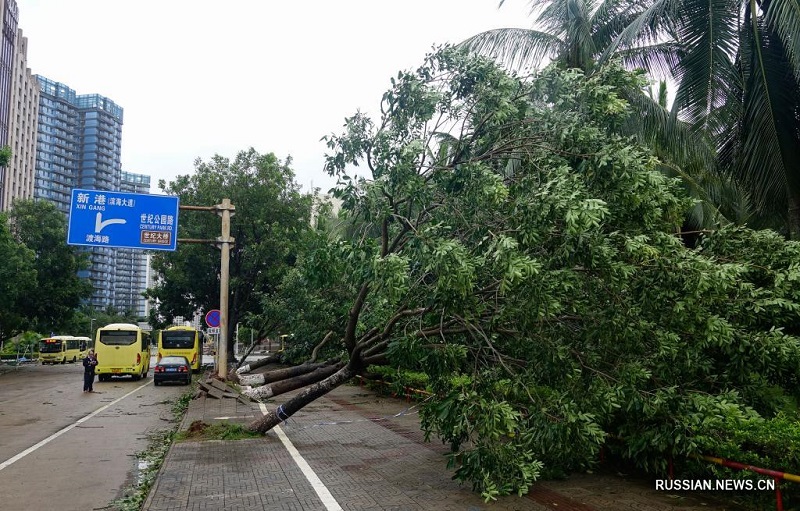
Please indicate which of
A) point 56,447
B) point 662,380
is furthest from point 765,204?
point 56,447

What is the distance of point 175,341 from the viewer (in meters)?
36.4

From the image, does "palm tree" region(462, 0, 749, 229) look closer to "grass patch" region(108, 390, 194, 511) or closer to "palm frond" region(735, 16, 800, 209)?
"palm frond" region(735, 16, 800, 209)

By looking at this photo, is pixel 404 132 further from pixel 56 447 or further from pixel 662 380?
pixel 56 447

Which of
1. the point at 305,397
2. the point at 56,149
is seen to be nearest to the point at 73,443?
the point at 305,397

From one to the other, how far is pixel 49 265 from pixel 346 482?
3891 cm

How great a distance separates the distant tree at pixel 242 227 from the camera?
100 ft

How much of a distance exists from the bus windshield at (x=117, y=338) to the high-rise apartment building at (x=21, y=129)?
187 ft

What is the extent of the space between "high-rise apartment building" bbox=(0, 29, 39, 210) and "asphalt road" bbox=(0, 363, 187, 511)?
221ft

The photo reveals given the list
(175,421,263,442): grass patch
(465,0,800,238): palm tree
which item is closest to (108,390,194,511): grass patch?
(175,421,263,442): grass patch

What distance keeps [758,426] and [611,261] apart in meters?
2.38

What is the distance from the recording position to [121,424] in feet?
49.1

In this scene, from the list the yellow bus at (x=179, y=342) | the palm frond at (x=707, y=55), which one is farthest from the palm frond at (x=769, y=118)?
the yellow bus at (x=179, y=342)

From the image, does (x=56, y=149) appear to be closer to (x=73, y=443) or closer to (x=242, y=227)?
(x=242, y=227)

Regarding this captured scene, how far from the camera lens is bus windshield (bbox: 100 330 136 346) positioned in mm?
29781
